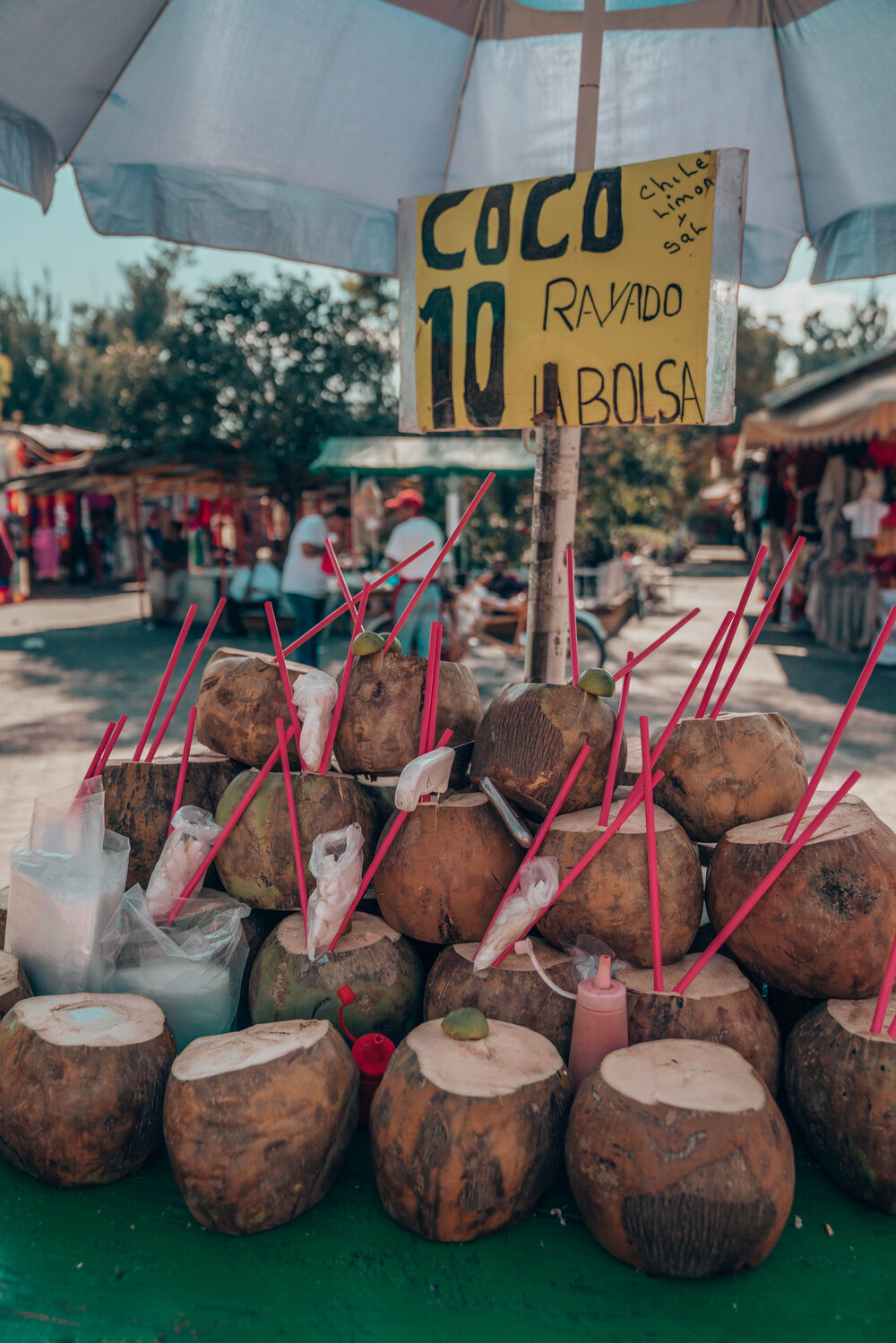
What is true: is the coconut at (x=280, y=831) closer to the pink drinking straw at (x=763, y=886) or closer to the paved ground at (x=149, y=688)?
the pink drinking straw at (x=763, y=886)

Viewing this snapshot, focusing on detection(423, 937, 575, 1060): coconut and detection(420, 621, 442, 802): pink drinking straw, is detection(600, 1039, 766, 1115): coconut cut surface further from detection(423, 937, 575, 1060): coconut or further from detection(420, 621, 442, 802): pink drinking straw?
detection(420, 621, 442, 802): pink drinking straw

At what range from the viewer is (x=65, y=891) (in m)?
2.17

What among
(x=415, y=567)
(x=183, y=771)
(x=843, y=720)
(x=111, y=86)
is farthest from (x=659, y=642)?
(x=415, y=567)

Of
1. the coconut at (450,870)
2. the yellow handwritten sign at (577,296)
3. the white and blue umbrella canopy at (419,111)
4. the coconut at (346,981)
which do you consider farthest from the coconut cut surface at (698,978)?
the white and blue umbrella canopy at (419,111)

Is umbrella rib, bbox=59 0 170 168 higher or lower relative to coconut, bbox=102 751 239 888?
higher

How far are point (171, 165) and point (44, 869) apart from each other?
2.53 m

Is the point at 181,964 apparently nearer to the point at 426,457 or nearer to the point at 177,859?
the point at 177,859

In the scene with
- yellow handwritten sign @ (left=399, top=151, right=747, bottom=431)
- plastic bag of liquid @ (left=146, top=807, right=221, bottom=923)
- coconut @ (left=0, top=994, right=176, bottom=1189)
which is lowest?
coconut @ (left=0, top=994, right=176, bottom=1189)

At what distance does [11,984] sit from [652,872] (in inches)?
59.5

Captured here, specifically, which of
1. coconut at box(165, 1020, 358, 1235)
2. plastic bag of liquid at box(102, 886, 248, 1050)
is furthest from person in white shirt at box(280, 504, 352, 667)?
coconut at box(165, 1020, 358, 1235)

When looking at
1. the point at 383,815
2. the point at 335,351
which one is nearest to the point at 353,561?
the point at 335,351

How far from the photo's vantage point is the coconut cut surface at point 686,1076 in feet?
5.13

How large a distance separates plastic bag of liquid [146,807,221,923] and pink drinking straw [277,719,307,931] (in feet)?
0.82

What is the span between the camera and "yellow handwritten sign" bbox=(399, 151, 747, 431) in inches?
90.7
